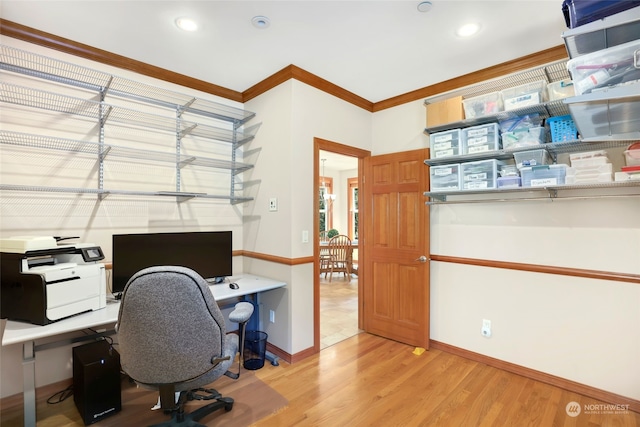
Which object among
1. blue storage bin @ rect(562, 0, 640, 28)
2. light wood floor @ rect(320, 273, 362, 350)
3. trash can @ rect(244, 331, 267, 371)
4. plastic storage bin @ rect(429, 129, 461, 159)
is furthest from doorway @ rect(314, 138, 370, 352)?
blue storage bin @ rect(562, 0, 640, 28)

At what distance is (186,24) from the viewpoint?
2.19m

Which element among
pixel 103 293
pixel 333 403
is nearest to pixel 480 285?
pixel 333 403

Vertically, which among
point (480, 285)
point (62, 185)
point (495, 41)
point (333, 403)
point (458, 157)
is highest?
point (495, 41)

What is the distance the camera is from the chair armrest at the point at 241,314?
190 centimetres

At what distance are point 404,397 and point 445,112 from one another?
2.39 metres

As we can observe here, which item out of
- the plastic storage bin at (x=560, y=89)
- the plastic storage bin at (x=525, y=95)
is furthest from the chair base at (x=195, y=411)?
the plastic storage bin at (x=560, y=89)

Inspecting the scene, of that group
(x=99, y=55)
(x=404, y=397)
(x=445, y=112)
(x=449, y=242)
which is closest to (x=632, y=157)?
(x=445, y=112)

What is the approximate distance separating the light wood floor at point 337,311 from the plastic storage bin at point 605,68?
9.40 feet

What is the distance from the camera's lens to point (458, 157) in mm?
2697

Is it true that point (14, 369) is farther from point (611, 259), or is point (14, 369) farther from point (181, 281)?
point (611, 259)

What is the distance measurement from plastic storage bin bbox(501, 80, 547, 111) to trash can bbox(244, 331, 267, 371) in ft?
9.43

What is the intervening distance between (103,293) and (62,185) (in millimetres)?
942

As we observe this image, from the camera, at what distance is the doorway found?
305 centimetres

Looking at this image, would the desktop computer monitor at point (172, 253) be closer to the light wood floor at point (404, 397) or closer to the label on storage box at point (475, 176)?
the light wood floor at point (404, 397)
